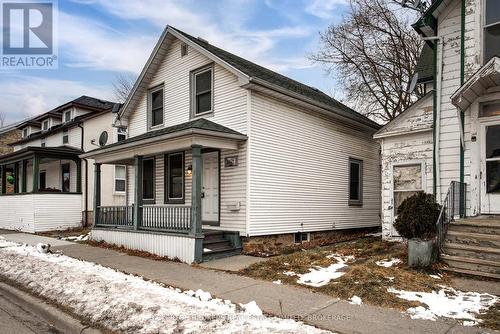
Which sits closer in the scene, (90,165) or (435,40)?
(435,40)

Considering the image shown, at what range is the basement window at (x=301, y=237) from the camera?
12348 mm

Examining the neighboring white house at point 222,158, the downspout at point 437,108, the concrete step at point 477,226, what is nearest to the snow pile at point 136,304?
the neighboring white house at point 222,158

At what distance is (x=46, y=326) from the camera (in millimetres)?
5527

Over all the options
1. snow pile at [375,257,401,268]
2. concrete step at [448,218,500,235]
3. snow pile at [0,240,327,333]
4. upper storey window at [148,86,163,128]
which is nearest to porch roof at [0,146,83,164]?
upper storey window at [148,86,163,128]

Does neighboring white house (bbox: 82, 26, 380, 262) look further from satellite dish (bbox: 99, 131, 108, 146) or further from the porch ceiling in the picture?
satellite dish (bbox: 99, 131, 108, 146)

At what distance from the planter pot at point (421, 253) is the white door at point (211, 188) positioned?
5527 millimetres

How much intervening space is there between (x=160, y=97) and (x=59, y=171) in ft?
37.3

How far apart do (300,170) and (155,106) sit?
5.94m

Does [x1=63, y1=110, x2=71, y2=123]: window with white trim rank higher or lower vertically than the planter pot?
higher

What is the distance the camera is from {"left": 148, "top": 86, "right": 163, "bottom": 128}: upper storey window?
14.1 meters

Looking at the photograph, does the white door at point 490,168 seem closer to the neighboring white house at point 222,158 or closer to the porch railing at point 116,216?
the neighboring white house at point 222,158

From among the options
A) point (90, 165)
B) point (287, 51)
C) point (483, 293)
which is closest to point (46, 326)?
point (483, 293)

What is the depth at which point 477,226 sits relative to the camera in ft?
25.6

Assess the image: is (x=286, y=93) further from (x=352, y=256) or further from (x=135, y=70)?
(x=135, y=70)
